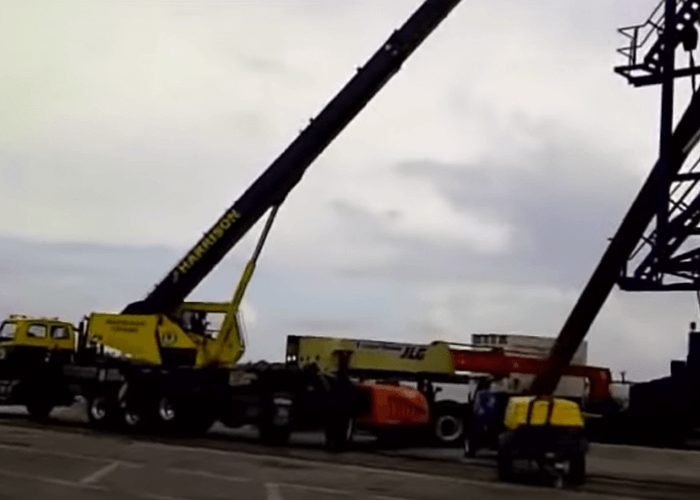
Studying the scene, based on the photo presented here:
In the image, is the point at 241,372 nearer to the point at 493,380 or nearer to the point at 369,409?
the point at 369,409

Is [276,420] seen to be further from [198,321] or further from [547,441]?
[547,441]

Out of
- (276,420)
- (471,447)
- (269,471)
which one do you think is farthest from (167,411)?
(269,471)

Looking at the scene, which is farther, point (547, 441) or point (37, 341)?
point (37, 341)

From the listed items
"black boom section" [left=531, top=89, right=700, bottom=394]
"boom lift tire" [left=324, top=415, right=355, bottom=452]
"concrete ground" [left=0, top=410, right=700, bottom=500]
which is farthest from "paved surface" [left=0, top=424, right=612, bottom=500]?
"black boom section" [left=531, top=89, right=700, bottom=394]

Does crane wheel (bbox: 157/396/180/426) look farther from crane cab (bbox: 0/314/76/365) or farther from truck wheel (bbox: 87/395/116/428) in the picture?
crane cab (bbox: 0/314/76/365)

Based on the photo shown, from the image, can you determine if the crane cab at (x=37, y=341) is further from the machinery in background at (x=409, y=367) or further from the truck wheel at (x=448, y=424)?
the truck wheel at (x=448, y=424)

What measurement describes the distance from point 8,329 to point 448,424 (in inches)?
528

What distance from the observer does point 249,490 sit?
19.9 m

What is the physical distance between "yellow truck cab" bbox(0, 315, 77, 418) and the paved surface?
911 cm

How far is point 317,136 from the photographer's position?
3384 cm

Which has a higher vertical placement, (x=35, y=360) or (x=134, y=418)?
(x=35, y=360)

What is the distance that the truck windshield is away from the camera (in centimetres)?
3762

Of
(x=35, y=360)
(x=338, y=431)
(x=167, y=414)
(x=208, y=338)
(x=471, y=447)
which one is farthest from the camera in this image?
(x=35, y=360)

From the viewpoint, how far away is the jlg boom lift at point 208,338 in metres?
32.9
